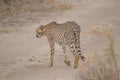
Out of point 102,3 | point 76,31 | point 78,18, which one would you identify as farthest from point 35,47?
point 102,3

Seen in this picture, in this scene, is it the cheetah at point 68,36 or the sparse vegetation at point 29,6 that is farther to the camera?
the sparse vegetation at point 29,6

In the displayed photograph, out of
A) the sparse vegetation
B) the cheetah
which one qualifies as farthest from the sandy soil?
the sparse vegetation

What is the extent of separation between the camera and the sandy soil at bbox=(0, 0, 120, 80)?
1113 centimetres

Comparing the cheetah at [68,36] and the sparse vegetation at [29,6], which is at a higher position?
the sparse vegetation at [29,6]

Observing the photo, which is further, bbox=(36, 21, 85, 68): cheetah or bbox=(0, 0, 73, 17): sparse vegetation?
bbox=(0, 0, 73, 17): sparse vegetation

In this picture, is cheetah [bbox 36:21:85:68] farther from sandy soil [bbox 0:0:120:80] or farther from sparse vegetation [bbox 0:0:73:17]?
sparse vegetation [bbox 0:0:73:17]

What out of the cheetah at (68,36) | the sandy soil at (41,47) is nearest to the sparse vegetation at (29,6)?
the sandy soil at (41,47)

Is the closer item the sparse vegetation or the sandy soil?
the sandy soil

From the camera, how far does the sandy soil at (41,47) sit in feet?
36.5

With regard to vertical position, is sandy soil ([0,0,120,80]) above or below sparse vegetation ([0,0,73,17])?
below

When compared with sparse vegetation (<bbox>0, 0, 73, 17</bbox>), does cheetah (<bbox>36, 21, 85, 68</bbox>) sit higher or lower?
lower

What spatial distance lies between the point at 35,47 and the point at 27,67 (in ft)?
9.82

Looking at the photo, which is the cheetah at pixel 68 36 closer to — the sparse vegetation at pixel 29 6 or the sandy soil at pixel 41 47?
the sandy soil at pixel 41 47

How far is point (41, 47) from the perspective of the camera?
1479 centimetres
